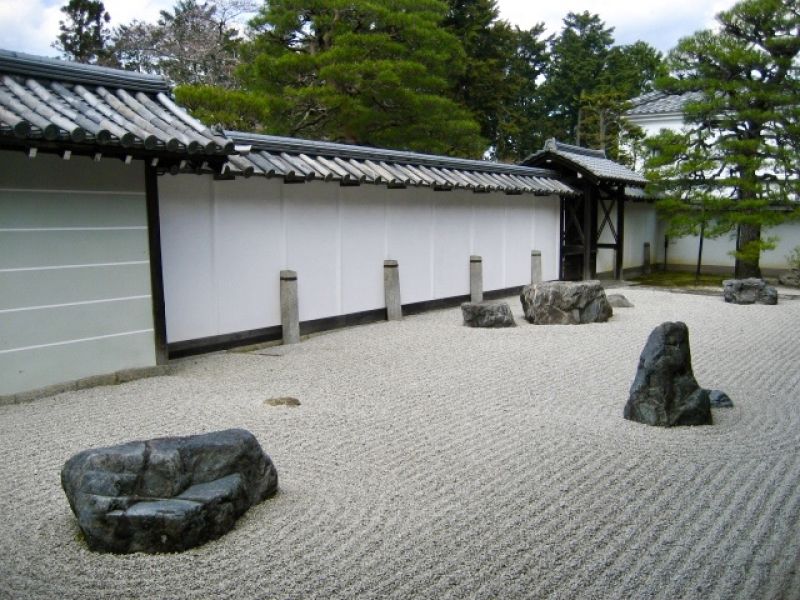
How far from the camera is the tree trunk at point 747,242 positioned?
55.5 feet

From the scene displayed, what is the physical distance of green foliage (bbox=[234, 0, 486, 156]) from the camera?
59.2 feet

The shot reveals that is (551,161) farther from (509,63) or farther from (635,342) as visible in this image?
(509,63)

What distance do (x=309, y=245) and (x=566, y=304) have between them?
4361mm

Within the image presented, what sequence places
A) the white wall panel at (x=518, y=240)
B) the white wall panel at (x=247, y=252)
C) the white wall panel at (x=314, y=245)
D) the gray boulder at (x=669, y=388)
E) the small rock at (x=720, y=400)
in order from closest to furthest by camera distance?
the gray boulder at (x=669, y=388)
the small rock at (x=720, y=400)
the white wall panel at (x=247, y=252)
the white wall panel at (x=314, y=245)
the white wall panel at (x=518, y=240)

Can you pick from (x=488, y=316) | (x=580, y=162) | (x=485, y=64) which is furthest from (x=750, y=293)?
(x=485, y=64)

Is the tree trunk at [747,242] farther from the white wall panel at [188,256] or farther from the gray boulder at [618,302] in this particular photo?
the white wall panel at [188,256]

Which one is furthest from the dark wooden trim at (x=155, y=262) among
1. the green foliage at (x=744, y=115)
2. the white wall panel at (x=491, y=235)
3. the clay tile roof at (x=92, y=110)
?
the green foliage at (x=744, y=115)

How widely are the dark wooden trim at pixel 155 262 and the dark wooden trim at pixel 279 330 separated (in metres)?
0.74

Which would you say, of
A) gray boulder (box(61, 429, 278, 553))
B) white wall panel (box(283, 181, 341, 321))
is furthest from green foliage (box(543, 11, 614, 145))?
gray boulder (box(61, 429, 278, 553))

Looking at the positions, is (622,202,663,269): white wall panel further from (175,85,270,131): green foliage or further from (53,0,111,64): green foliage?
(53,0,111,64): green foliage

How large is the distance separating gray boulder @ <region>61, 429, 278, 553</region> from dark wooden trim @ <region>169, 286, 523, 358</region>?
15.3 feet

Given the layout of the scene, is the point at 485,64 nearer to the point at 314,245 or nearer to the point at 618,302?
the point at 618,302

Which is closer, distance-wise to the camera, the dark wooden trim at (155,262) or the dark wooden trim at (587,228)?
the dark wooden trim at (155,262)

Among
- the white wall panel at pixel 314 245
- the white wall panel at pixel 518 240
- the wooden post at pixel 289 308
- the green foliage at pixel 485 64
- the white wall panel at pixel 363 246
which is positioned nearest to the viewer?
the wooden post at pixel 289 308
